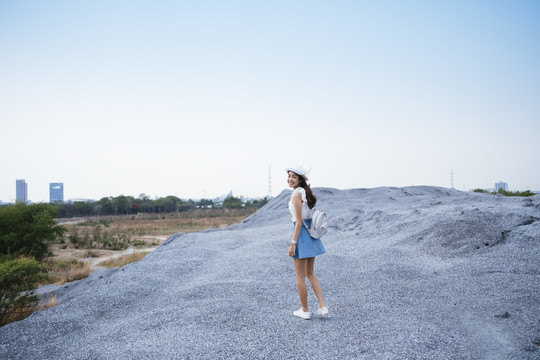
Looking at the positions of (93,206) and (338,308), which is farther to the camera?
(93,206)

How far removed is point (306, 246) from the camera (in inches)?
147

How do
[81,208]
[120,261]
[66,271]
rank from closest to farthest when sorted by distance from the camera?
1. [66,271]
2. [120,261]
3. [81,208]

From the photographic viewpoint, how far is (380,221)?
10867 mm

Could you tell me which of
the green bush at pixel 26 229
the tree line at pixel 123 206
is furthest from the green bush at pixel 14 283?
the tree line at pixel 123 206

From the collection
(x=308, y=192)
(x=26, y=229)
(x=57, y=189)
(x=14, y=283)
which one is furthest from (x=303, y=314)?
(x=57, y=189)

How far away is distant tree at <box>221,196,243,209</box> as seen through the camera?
51731 millimetres

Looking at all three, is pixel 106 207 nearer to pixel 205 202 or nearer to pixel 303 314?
pixel 205 202

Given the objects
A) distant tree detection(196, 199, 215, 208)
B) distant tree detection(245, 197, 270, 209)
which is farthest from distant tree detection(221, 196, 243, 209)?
distant tree detection(196, 199, 215, 208)

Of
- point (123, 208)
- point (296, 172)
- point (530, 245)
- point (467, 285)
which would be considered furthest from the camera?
point (123, 208)

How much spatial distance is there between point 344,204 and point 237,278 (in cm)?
1120

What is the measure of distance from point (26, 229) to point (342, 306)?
40.0 ft

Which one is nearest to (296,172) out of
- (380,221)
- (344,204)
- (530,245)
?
(530,245)

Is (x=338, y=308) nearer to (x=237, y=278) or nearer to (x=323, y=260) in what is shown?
(x=237, y=278)

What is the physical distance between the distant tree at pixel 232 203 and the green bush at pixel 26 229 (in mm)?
38198
